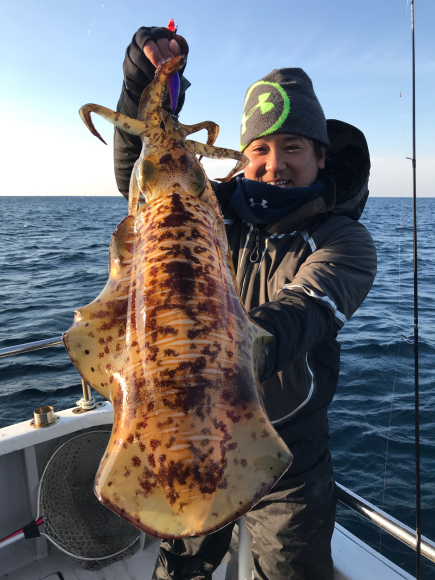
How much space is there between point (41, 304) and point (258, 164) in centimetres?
1365

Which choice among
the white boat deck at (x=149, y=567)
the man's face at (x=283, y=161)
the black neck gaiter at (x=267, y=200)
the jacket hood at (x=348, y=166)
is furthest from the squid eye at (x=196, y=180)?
the white boat deck at (x=149, y=567)

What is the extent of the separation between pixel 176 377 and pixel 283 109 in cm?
226

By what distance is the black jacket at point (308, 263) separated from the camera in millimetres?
1687

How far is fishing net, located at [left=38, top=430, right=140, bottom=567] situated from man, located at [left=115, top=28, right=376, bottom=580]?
123 centimetres

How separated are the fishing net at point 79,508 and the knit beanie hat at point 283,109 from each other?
2823 mm

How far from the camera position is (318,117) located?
109 inches

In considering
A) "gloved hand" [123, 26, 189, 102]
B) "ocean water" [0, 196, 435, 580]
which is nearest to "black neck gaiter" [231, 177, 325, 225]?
"gloved hand" [123, 26, 189, 102]

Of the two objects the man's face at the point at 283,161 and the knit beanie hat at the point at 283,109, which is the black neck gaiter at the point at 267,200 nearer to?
the man's face at the point at 283,161

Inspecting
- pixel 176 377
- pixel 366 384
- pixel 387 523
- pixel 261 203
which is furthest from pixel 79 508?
pixel 366 384

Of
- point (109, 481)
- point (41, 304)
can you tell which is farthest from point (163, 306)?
point (41, 304)

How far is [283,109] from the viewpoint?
2693 millimetres

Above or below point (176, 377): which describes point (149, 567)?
below

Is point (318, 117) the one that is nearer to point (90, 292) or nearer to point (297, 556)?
point (297, 556)

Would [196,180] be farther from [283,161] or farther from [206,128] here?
[283,161]
